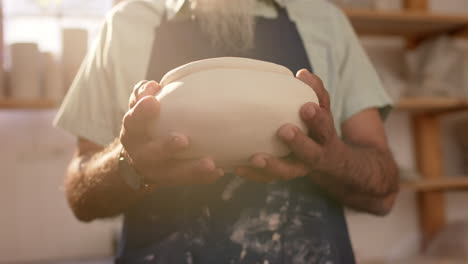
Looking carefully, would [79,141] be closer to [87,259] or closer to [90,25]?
[87,259]

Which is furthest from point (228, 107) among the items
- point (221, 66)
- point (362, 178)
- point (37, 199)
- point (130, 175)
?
point (37, 199)

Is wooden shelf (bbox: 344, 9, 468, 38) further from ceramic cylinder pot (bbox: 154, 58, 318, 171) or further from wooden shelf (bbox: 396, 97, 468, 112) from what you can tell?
ceramic cylinder pot (bbox: 154, 58, 318, 171)

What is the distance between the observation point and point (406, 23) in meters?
1.88

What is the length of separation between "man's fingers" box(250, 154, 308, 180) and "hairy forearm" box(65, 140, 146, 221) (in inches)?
6.7

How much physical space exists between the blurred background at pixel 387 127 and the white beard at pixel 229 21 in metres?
0.98

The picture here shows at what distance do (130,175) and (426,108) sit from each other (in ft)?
4.90

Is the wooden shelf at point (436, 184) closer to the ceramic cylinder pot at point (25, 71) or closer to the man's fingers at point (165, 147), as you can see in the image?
the ceramic cylinder pot at point (25, 71)

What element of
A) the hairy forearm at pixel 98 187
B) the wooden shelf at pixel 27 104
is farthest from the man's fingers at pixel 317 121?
the wooden shelf at pixel 27 104

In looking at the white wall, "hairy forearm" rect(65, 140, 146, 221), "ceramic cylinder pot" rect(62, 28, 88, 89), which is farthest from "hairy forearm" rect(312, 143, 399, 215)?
the white wall

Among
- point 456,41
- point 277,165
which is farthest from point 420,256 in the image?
point 277,165

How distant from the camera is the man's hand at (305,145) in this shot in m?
0.50

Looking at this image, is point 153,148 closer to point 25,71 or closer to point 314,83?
point 314,83

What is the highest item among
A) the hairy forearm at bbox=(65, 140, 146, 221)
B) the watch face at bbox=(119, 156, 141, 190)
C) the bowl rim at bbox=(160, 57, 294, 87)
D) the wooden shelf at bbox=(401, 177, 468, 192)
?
the bowl rim at bbox=(160, 57, 294, 87)

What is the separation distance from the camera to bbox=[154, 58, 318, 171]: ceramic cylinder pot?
0.49m
